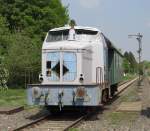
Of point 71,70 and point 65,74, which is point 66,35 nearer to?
point 71,70

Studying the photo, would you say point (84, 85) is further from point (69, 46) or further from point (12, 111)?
point (12, 111)

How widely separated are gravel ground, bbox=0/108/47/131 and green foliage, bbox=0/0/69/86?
17.5 meters

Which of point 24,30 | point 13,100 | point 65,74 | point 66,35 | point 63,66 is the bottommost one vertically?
point 13,100

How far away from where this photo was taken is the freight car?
16984mm

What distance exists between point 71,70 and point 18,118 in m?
2.75

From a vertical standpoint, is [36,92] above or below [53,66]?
below

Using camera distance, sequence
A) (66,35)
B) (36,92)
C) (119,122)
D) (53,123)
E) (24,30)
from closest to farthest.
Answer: (53,123) → (119,122) → (36,92) → (66,35) → (24,30)

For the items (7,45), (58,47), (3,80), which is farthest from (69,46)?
(7,45)

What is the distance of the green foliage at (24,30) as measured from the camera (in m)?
40.5

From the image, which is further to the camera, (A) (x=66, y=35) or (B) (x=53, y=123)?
(A) (x=66, y=35)

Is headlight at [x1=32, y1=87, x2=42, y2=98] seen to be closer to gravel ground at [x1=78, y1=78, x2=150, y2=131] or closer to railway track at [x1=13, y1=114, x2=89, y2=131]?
railway track at [x1=13, y1=114, x2=89, y2=131]

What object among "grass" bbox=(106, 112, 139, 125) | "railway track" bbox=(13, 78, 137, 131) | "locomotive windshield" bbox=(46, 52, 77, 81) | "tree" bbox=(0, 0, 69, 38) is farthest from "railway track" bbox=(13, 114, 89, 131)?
"tree" bbox=(0, 0, 69, 38)

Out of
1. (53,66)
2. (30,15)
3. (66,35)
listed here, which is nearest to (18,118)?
(53,66)

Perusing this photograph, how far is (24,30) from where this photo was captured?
5141cm
